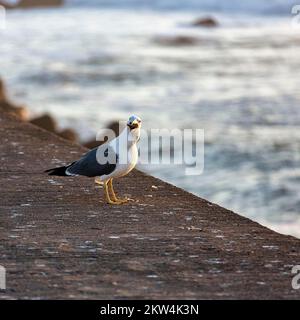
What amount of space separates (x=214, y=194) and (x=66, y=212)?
4.62 meters

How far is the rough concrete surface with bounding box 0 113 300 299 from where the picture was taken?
477cm

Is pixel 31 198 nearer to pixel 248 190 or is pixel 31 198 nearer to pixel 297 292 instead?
pixel 297 292

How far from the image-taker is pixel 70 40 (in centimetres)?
3102

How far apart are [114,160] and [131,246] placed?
888 mm

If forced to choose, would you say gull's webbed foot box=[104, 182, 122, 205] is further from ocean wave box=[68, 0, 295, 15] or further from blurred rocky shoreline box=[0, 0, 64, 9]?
blurred rocky shoreline box=[0, 0, 64, 9]

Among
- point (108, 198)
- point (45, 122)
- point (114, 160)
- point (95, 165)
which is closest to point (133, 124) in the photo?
point (114, 160)

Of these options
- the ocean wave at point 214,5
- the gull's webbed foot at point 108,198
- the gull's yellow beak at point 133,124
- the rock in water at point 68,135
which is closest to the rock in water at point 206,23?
the ocean wave at point 214,5

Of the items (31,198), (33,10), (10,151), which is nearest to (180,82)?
(10,151)

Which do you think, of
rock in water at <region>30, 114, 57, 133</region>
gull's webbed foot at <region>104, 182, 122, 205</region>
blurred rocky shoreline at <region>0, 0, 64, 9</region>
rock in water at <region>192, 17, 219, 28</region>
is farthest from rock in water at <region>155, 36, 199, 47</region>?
gull's webbed foot at <region>104, 182, 122, 205</region>

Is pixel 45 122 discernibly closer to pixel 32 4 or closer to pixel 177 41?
pixel 177 41

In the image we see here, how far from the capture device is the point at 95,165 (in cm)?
632

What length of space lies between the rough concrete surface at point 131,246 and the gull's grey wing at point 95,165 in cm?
20

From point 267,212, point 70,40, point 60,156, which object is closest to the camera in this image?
point 60,156

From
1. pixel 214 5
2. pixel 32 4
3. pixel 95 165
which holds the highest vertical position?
pixel 95 165
